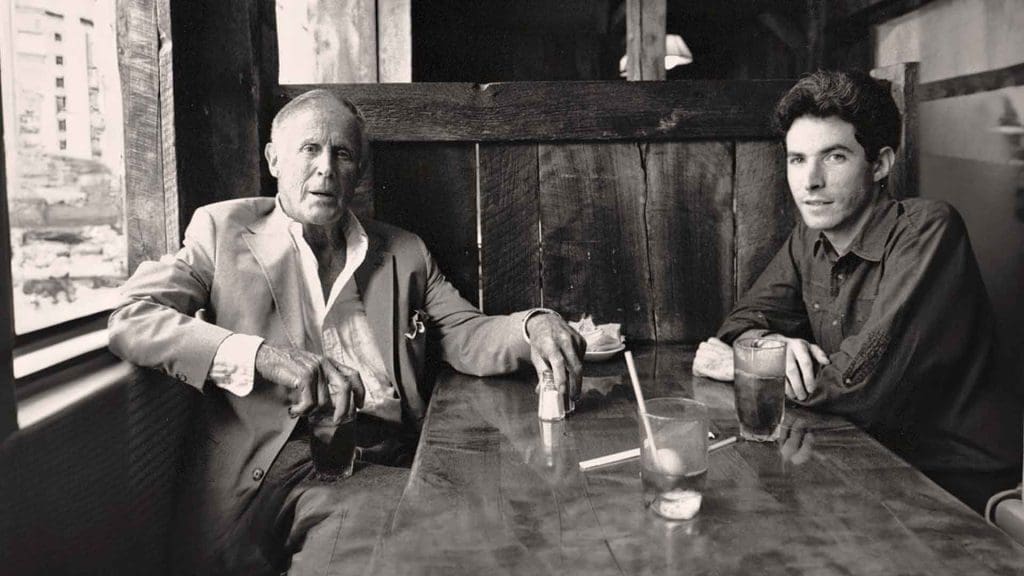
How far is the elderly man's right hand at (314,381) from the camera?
69.4 inches

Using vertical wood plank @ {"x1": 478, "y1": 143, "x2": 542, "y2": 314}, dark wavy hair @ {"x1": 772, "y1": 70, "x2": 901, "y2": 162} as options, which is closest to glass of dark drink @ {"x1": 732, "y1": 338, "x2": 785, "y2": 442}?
dark wavy hair @ {"x1": 772, "y1": 70, "x2": 901, "y2": 162}

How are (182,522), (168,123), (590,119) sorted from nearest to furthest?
(182,522), (168,123), (590,119)

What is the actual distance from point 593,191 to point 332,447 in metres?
1.25

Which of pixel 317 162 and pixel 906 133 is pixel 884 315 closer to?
pixel 906 133

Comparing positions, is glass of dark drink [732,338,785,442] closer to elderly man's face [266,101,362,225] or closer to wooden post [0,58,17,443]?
elderly man's face [266,101,362,225]

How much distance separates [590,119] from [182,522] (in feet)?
5.33

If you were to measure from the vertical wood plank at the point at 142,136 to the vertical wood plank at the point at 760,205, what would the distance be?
1.70 meters

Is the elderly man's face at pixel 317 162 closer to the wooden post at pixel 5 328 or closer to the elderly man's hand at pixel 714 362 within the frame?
the wooden post at pixel 5 328

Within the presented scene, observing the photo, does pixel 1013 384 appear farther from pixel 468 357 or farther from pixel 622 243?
pixel 468 357

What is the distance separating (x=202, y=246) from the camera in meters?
2.07

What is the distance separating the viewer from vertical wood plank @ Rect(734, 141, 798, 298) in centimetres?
263

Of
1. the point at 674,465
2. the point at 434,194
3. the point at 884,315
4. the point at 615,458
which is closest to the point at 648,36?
the point at 434,194

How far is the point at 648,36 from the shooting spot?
464 centimetres

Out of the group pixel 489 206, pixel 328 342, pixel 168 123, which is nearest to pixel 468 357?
pixel 328 342
